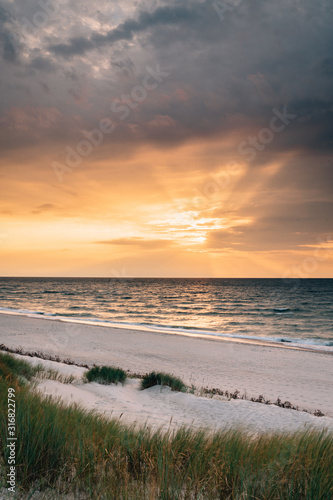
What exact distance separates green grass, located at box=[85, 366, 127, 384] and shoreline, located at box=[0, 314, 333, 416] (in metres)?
3.55

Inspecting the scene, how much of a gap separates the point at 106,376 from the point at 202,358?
9906mm

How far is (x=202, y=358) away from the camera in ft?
62.7

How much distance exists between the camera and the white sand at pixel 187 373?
25.0 feet

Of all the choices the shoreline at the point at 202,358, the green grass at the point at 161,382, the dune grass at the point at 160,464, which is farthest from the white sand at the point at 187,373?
the dune grass at the point at 160,464

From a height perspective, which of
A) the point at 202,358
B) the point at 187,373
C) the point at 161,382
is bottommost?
the point at 202,358

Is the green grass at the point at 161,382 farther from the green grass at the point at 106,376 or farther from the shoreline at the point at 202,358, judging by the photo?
the shoreline at the point at 202,358

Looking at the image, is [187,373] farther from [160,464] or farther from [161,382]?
[160,464]

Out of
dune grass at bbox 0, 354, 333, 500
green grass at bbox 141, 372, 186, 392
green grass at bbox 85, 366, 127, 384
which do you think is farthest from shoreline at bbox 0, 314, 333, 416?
dune grass at bbox 0, 354, 333, 500

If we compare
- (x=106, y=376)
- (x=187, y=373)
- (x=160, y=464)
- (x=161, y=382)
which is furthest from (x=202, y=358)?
(x=160, y=464)

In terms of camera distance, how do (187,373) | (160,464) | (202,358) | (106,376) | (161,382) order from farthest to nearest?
1. (202,358)
2. (187,373)
3. (106,376)
4. (161,382)
5. (160,464)

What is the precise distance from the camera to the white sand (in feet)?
25.0

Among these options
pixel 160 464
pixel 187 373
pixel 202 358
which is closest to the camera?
pixel 160 464

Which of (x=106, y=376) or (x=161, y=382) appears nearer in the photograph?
(x=161, y=382)

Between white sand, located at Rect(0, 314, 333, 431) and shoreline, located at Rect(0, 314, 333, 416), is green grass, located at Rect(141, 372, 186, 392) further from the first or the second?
shoreline, located at Rect(0, 314, 333, 416)
